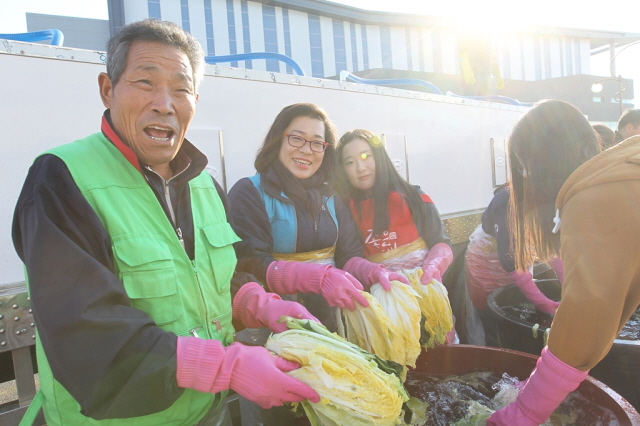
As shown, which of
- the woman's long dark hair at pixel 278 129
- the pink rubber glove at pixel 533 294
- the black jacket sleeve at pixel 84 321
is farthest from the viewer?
the pink rubber glove at pixel 533 294

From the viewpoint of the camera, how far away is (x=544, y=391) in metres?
1.61

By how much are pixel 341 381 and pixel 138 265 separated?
842 millimetres

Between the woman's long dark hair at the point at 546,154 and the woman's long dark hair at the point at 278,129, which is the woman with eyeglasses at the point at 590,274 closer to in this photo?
the woman's long dark hair at the point at 546,154

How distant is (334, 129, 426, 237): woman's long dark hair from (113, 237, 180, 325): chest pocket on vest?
7.02 ft

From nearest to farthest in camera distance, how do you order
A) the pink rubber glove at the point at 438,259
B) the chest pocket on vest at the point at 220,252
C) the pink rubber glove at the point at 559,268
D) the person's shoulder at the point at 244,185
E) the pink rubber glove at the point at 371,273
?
1. the chest pocket on vest at the point at 220,252
2. the pink rubber glove at the point at 371,273
3. the person's shoulder at the point at 244,185
4. the pink rubber glove at the point at 438,259
5. the pink rubber glove at the point at 559,268

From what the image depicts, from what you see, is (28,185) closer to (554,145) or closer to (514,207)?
(554,145)

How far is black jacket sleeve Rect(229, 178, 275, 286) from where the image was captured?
2439 mm

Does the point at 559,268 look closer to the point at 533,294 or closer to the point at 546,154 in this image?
the point at 533,294

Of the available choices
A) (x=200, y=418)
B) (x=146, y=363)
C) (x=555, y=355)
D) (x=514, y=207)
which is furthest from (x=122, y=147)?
(x=514, y=207)

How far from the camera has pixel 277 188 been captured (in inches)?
104

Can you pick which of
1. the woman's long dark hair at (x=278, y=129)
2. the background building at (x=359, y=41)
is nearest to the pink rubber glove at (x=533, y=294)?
the woman's long dark hair at (x=278, y=129)

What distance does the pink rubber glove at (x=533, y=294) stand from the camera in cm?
320

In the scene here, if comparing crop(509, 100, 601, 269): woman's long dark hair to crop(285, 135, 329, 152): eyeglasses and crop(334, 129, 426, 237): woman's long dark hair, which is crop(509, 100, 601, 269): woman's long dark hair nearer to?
crop(334, 129, 426, 237): woman's long dark hair

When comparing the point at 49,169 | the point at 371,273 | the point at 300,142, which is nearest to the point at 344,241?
the point at 371,273
